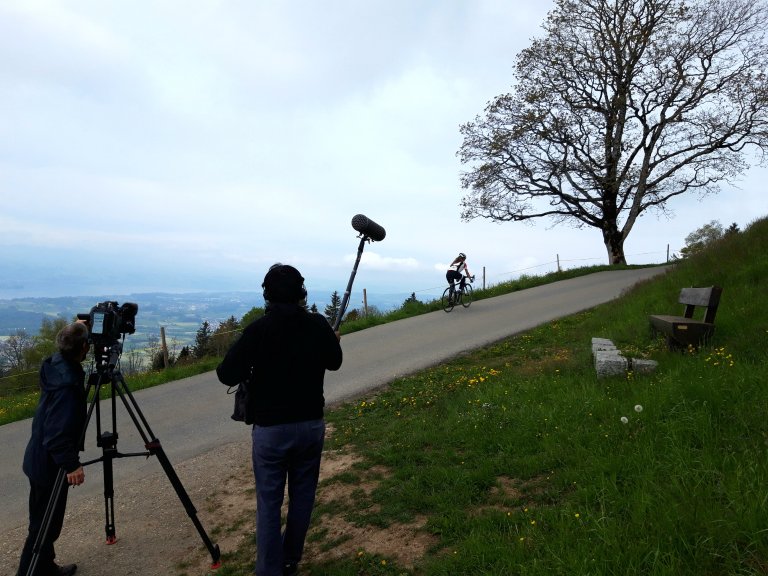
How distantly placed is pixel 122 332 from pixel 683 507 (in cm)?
402

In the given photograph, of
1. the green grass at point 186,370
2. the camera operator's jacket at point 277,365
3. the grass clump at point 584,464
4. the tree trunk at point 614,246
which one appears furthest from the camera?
the tree trunk at point 614,246

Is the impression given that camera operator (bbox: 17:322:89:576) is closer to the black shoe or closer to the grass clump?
the black shoe

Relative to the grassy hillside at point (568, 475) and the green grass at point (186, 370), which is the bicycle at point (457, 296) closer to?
the green grass at point (186, 370)

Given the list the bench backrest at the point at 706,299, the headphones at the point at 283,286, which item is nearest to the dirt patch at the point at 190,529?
the headphones at the point at 283,286

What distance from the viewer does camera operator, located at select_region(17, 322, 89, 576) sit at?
3234 millimetres

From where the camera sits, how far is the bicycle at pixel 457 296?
1600 cm

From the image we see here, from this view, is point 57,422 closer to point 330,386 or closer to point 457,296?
point 330,386

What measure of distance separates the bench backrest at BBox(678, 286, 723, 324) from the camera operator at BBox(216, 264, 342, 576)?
5.05 meters

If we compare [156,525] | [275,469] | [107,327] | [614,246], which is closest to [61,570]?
[156,525]

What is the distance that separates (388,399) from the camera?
711 centimetres

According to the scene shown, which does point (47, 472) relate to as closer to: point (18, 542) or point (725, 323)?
point (18, 542)

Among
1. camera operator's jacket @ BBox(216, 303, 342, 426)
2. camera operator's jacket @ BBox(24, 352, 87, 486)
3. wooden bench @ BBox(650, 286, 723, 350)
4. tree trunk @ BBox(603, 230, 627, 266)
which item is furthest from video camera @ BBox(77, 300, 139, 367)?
tree trunk @ BBox(603, 230, 627, 266)

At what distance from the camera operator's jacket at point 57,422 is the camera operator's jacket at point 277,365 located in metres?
1.13

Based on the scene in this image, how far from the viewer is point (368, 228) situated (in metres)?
3.73
